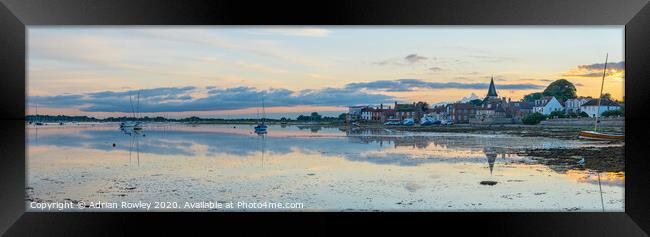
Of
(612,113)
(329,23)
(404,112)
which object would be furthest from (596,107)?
→ (329,23)

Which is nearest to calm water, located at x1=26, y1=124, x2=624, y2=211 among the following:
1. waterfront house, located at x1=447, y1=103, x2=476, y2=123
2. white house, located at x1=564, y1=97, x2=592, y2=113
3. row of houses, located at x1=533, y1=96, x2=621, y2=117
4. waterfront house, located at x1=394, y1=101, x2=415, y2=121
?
waterfront house, located at x1=394, y1=101, x2=415, y2=121

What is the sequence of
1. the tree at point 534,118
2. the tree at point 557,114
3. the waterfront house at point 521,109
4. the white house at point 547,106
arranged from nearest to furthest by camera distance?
1. the tree at point 534,118
2. the waterfront house at point 521,109
3. the tree at point 557,114
4. the white house at point 547,106

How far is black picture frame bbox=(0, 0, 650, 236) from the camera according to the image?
4.25 metres

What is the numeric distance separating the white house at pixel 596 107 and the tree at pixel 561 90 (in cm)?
138

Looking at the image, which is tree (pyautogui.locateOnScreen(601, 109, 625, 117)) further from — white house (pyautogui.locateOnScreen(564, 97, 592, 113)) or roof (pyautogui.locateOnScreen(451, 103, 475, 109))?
roof (pyautogui.locateOnScreen(451, 103, 475, 109))

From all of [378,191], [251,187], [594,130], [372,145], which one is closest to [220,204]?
[251,187]

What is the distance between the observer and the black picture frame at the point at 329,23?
4.25 meters

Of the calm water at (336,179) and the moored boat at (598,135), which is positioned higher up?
the moored boat at (598,135)

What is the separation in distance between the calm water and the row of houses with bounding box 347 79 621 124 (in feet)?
30.6

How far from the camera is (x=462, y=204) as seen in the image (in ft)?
27.4

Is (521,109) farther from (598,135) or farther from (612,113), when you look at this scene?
(598,135)

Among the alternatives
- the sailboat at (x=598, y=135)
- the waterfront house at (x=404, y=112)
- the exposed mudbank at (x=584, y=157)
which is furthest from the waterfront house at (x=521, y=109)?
the exposed mudbank at (x=584, y=157)

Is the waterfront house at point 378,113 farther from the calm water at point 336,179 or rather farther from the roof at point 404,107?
the calm water at point 336,179

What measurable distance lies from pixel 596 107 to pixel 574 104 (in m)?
3.27
